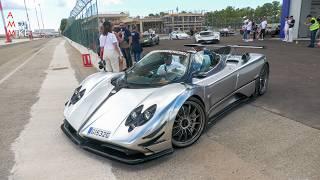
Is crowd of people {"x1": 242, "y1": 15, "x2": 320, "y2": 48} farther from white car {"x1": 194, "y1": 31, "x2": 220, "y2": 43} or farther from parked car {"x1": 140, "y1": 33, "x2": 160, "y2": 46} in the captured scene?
parked car {"x1": 140, "y1": 33, "x2": 160, "y2": 46}

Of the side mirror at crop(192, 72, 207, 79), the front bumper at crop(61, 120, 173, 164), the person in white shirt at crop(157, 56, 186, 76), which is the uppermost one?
the person in white shirt at crop(157, 56, 186, 76)

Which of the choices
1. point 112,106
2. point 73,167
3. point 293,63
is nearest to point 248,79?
point 112,106

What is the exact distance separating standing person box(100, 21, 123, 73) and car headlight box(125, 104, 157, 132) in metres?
4.17

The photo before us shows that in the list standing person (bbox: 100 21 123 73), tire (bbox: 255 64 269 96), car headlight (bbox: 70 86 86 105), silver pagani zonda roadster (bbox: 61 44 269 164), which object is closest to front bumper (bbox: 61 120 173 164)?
silver pagani zonda roadster (bbox: 61 44 269 164)

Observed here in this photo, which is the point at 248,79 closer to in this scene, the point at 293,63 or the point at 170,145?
the point at 170,145

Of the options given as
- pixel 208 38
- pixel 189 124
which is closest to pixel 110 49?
pixel 189 124

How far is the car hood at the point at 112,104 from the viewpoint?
3.42 meters

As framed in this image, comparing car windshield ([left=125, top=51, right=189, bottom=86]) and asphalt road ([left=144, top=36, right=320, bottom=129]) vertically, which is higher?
car windshield ([left=125, top=51, right=189, bottom=86])

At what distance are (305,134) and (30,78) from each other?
8.58 metres

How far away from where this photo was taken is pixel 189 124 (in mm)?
3688

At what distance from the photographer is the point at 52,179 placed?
3.14 meters

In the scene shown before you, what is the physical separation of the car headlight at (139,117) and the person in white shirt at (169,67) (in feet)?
3.09

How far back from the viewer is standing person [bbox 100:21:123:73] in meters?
7.28

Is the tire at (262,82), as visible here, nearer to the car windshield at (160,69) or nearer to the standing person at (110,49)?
the car windshield at (160,69)
